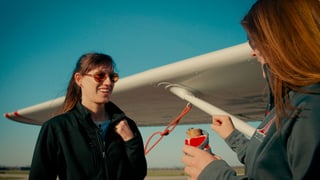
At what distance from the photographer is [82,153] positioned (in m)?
2.06

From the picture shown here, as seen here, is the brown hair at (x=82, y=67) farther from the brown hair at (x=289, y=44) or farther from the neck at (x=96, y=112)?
the brown hair at (x=289, y=44)

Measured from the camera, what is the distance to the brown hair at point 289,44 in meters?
0.94

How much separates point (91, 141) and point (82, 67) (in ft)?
2.18

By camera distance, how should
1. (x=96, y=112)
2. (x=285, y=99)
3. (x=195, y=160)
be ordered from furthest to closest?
(x=96, y=112) → (x=195, y=160) → (x=285, y=99)

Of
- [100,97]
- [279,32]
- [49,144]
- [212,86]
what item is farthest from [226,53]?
[279,32]

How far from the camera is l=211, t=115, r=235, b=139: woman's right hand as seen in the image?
1.80m

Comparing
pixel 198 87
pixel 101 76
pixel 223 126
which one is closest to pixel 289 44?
pixel 223 126

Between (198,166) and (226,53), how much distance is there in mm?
2684

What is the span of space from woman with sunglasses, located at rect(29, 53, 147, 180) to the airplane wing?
60.9 inches

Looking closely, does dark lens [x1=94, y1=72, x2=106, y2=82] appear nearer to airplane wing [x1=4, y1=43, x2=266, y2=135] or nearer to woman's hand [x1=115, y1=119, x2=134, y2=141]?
woman's hand [x1=115, y1=119, x2=134, y2=141]

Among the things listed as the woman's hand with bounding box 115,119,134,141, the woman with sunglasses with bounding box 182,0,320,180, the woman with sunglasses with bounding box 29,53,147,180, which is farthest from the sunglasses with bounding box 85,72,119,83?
the woman with sunglasses with bounding box 182,0,320,180

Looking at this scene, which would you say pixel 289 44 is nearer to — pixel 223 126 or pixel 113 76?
pixel 223 126

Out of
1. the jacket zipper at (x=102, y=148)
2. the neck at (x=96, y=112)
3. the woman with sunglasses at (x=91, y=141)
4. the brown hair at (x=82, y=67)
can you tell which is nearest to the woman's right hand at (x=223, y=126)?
the woman with sunglasses at (x=91, y=141)

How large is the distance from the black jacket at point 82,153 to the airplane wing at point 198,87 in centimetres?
160
